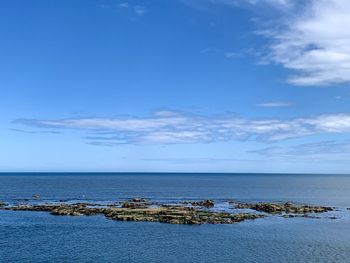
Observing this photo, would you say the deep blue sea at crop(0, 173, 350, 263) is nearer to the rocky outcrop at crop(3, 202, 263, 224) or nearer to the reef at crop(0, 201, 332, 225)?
the rocky outcrop at crop(3, 202, 263, 224)

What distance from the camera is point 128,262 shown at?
204ft

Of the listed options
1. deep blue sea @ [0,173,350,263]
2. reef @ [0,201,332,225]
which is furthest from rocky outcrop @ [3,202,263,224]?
deep blue sea @ [0,173,350,263]

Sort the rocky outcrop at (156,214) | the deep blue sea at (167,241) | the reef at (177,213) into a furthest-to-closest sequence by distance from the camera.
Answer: the reef at (177,213), the rocky outcrop at (156,214), the deep blue sea at (167,241)

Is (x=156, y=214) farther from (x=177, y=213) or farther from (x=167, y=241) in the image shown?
(x=167, y=241)

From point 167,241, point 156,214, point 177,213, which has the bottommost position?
point 167,241

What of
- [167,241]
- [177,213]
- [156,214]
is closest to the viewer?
[167,241]

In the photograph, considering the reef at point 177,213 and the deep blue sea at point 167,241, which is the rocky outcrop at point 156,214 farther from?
the deep blue sea at point 167,241

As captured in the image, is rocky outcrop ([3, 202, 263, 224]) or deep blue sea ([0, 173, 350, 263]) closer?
deep blue sea ([0, 173, 350, 263])

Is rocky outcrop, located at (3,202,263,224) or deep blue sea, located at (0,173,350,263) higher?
rocky outcrop, located at (3,202,263,224)

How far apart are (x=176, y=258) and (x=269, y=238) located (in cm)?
2287

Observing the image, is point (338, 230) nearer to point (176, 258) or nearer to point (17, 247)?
point (176, 258)

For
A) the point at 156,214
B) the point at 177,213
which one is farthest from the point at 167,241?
the point at 177,213

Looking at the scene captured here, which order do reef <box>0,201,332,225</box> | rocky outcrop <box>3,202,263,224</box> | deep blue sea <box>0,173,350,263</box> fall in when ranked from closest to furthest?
deep blue sea <box>0,173,350,263</box> → rocky outcrop <box>3,202,263,224</box> → reef <box>0,201,332,225</box>

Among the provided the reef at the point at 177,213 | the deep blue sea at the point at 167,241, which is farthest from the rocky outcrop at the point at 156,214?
the deep blue sea at the point at 167,241
